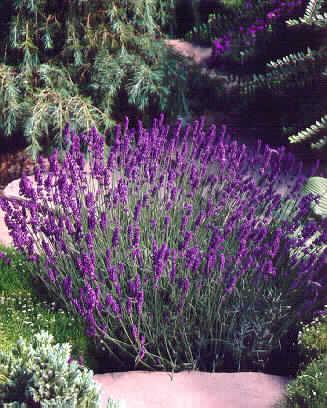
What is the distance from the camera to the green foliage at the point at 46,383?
258cm

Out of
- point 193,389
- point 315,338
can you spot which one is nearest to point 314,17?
point 315,338

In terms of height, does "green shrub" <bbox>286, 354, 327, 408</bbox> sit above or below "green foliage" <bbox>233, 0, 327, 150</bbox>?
below

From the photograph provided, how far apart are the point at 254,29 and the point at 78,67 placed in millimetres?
2164

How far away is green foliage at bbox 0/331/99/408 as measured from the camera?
2.58m

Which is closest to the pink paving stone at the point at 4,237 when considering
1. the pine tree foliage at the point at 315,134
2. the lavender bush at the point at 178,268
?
the lavender bush at the point at 178,268

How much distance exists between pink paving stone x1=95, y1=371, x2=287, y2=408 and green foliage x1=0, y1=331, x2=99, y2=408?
20.1 inches

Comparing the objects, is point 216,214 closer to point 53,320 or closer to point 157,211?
point 157,211

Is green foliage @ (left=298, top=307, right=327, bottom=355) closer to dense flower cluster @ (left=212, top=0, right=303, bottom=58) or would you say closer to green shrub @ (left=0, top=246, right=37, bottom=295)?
green shrub @ (left=0, top=246, right=37, bottom=295)

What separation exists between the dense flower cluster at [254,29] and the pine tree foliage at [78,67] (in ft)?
2.94

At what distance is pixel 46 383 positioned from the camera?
2650 millimetres

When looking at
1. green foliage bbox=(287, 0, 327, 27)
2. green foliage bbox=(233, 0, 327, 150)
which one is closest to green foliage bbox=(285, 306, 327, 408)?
green foliage bbox=(233, 0, 327, 150)

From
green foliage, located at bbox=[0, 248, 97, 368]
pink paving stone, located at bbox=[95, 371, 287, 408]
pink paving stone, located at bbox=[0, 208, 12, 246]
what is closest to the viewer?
pink paving stone, located at bbox=[95, 371, 287, 408]

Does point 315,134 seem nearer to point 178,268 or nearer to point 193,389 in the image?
point 178,268

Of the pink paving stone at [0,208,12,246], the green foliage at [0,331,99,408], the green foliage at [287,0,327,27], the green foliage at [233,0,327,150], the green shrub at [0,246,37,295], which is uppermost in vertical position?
the green foliage at [287,0,327,27]
